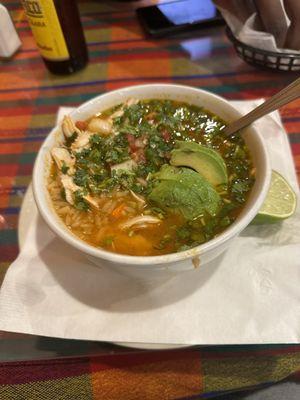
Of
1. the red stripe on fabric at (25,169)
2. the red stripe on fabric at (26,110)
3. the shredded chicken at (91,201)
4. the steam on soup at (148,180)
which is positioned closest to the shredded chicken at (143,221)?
the steam on soup at (148,180)

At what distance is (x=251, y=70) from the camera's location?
2.16m

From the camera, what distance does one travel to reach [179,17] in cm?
239

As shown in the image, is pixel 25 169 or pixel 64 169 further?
pixel 25 169

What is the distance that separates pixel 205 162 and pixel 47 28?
1279mm

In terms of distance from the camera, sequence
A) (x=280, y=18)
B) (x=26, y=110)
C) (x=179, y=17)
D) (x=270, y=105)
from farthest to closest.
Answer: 1. (x=179, y=17)
2. (x=26, y=110)
3. (x=280, y=18)
4. (x=270, y=105)

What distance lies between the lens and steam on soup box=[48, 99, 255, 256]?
1.12 meters

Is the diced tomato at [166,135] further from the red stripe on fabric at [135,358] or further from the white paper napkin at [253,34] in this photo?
the white paper napkin at [253,34]

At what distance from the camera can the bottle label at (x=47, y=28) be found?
1.83m

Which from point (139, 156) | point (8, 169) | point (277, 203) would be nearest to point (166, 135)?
point (139, 156)

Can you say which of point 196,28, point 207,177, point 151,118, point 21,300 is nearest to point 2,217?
point 21,300

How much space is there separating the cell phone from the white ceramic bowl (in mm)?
1120

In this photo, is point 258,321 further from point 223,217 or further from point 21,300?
point 21,300

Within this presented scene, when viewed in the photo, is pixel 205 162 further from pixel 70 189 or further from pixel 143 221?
pixel 70 189

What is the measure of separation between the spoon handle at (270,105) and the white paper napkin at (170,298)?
14.2 inches
